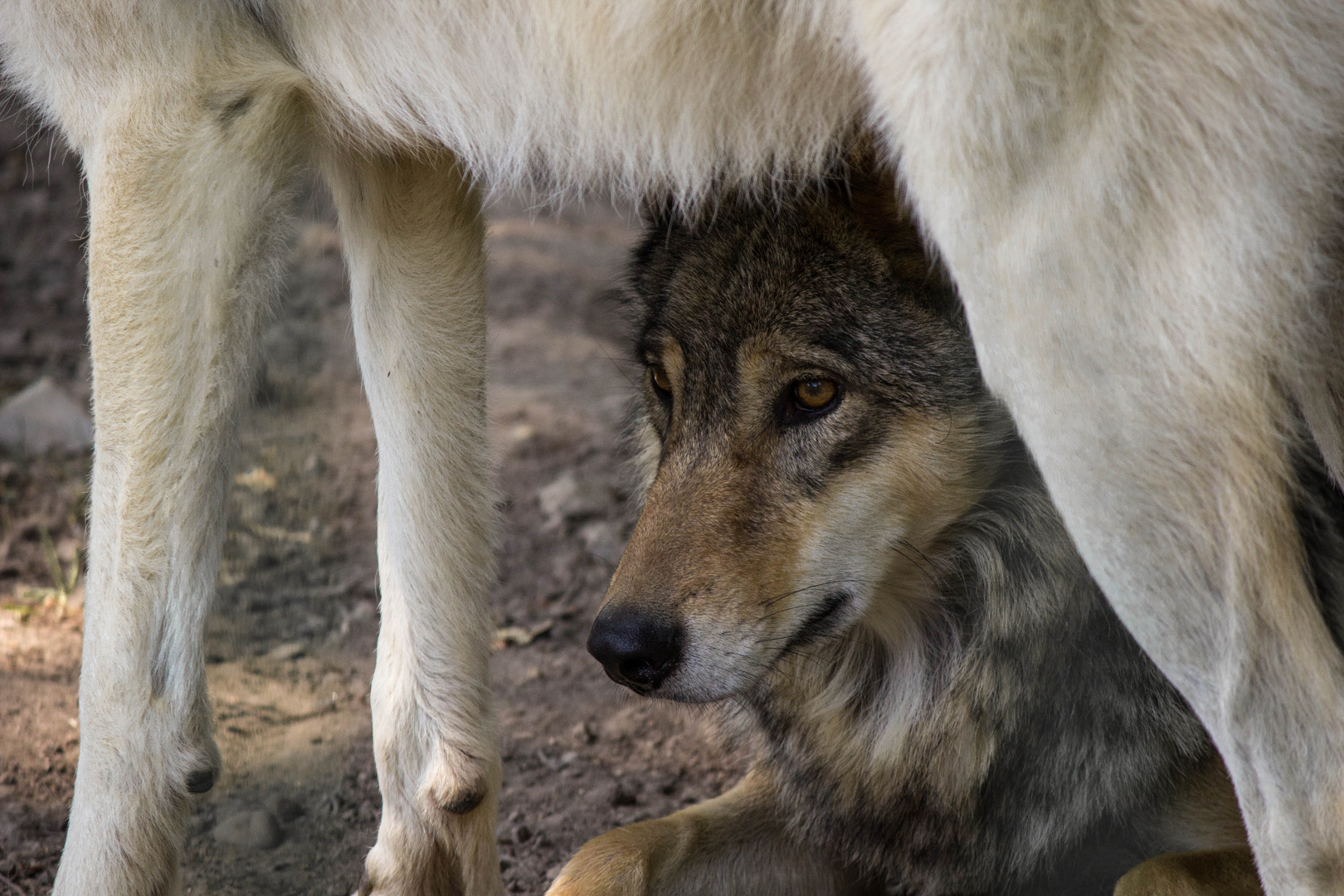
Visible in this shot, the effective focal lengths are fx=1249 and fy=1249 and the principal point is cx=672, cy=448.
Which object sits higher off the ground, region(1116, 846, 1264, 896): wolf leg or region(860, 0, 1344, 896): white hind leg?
region(860, 0, 1344, 896): white hind leg

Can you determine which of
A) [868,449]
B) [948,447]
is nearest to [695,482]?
[868,449]

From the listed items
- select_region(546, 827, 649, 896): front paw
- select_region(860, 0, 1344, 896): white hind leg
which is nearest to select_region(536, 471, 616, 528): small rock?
A: select_region(546, 827, 649, 896): front paw

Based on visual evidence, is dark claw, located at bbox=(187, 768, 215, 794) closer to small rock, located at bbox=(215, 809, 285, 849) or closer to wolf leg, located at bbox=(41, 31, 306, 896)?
wolf leg, located at bbox=(41, 31, 306, 896)

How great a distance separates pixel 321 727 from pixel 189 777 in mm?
1059

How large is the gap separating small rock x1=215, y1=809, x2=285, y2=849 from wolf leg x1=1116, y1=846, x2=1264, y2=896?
65.9 inches

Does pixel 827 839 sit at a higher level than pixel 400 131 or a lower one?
lower

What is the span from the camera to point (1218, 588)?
1727 mm

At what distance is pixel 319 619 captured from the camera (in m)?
3.58

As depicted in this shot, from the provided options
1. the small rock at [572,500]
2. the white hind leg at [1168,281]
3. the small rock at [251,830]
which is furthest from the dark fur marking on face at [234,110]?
the small rock at [572,500]

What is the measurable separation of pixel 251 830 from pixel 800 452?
4.61ft

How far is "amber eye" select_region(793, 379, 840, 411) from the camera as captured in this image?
2.23m

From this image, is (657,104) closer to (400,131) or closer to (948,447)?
(400,131)

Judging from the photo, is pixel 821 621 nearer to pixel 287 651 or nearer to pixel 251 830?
pixel 251 830

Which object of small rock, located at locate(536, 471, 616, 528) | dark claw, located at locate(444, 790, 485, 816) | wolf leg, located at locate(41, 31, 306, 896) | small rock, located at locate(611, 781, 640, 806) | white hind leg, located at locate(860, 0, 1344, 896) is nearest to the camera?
white hind leg, located at locate(860, 0, 1344, 896)
